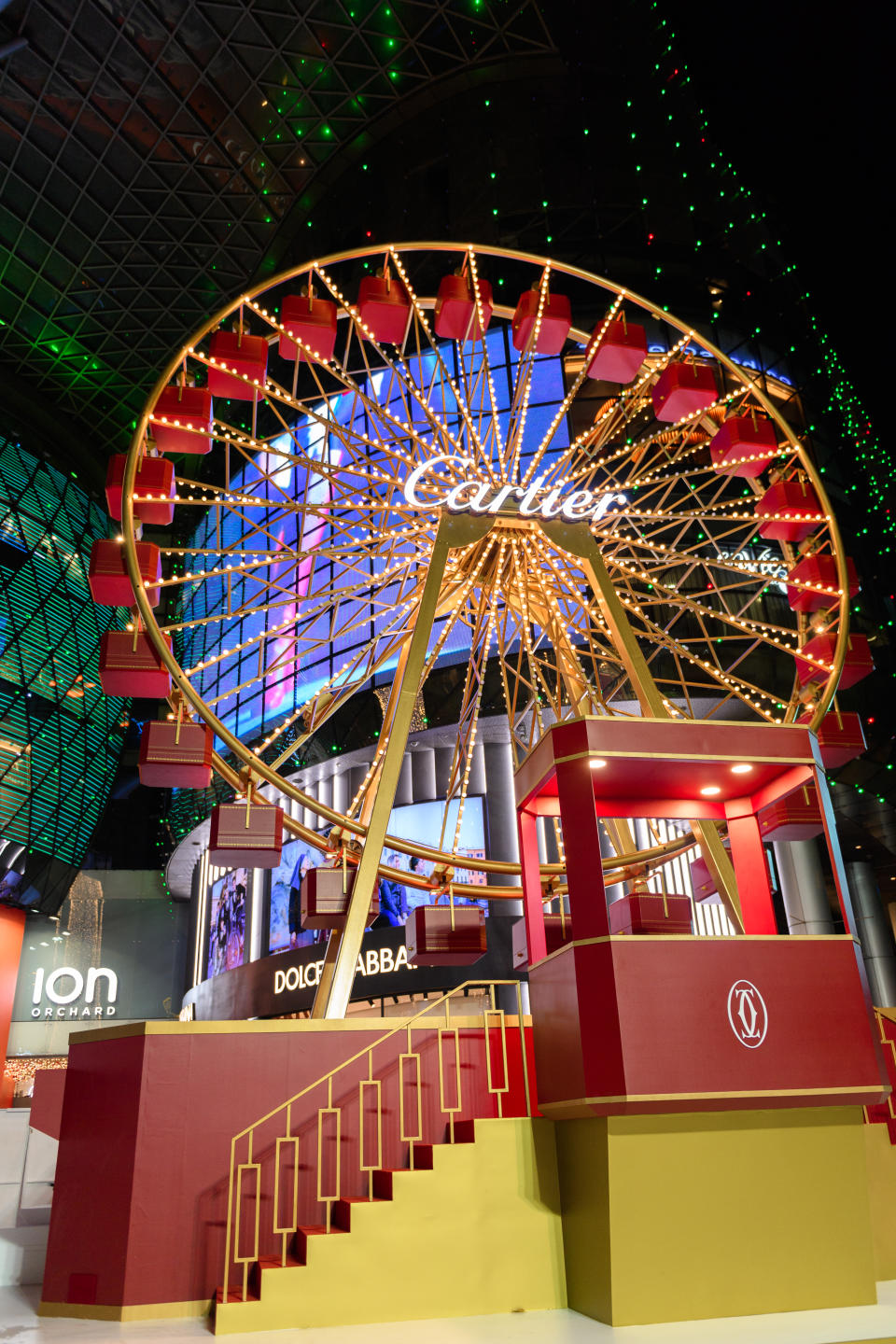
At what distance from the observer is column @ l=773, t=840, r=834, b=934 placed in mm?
A: 24953

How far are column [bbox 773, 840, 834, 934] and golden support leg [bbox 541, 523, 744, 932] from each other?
48.4 feet

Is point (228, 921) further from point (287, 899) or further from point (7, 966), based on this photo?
point (7, 966)

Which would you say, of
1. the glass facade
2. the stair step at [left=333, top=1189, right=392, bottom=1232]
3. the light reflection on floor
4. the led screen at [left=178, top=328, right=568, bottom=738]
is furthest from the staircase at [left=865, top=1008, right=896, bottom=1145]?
the glass facade

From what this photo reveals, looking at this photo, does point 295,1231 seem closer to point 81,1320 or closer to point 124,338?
point 81,1320

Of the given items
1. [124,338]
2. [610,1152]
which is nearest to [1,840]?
[124,338]

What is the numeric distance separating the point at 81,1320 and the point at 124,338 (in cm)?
3214

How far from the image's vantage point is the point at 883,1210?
838cm

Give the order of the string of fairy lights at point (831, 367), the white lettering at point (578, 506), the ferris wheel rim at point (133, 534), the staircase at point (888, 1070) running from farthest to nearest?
the string of fairy lights at point (831, 367), the white lettering at point (578, 506), the ferris wheel rim at point (133, 534), the staircase at point (888, 1070)

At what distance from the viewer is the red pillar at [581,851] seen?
7695 millimetres

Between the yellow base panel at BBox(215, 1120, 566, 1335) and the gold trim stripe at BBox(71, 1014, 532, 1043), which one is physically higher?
the gold trim stripe at BBox(71, 1014, 532, 1043)

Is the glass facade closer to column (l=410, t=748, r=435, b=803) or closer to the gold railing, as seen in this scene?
column (l=410, t=748, r=435, b=803)

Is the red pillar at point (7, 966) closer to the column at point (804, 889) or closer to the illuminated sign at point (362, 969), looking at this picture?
the illuminated sign at point (362, 969)

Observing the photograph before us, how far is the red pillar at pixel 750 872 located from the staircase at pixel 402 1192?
2.44 m

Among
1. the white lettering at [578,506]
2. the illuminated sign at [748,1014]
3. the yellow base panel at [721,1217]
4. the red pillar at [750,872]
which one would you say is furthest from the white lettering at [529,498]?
the yellow base panel at [721,1217]
